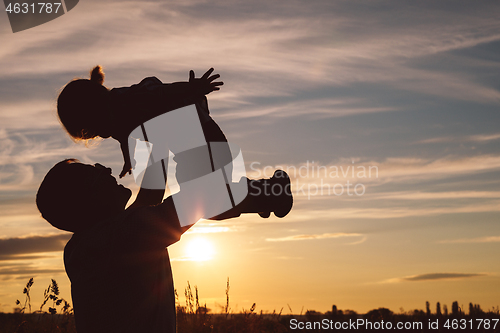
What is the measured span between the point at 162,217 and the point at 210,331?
14.7 ft

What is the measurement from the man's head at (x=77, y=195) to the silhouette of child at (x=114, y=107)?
77cm

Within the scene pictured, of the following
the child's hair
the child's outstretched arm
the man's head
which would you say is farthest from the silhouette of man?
the child's hair

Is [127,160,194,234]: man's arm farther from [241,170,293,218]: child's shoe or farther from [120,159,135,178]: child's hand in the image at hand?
[241,170,293,218]: child's shoe

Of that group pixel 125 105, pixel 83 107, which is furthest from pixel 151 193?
pixel 83 107

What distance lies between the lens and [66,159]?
7.23ft

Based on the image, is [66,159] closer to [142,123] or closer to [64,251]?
[64,251]

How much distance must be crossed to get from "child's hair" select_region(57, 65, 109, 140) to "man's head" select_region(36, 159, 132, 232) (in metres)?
0.94

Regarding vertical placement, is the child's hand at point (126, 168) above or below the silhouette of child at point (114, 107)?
below

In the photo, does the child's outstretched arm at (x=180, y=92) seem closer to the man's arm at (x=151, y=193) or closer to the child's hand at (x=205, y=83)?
the child's hand at (x=205, y=83)

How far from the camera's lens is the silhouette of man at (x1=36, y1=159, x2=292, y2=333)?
6.76 ft

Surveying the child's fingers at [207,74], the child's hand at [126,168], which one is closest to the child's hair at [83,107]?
the child's hand at [126,168]

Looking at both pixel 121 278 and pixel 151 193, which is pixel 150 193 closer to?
pixel 151 193

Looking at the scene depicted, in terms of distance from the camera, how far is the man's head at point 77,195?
2.11m

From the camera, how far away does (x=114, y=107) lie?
10.0 ft
